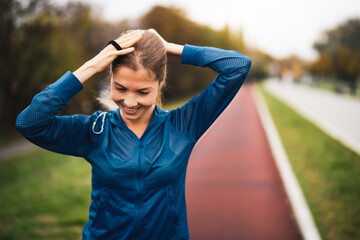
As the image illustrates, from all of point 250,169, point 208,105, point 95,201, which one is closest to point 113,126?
point 95,201

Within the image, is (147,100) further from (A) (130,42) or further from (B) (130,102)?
(A) (130,42)

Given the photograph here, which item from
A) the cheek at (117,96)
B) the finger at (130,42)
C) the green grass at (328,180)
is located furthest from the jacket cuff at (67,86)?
the green grass at (328,180)

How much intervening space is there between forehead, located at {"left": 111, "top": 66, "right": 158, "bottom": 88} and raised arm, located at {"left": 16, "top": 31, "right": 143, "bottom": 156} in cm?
8

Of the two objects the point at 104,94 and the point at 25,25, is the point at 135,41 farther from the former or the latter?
the point at 25,25

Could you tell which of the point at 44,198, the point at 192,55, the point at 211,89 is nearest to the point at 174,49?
the point at 192,55

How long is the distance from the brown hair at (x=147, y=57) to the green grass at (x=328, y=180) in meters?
3.42

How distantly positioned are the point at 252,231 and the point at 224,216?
1.97ft

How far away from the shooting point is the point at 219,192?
18.9ft

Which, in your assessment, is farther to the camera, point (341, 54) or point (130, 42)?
point (341, 54)

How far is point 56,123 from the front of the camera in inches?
63.6

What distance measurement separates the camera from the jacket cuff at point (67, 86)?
157 centimetres

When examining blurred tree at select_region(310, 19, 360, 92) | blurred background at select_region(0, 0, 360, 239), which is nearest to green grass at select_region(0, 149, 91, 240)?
blurred background at select_region(0, 0, 360, 239)

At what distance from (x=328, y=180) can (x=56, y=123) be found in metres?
5.70

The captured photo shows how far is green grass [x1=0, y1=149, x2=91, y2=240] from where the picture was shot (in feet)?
14.1
